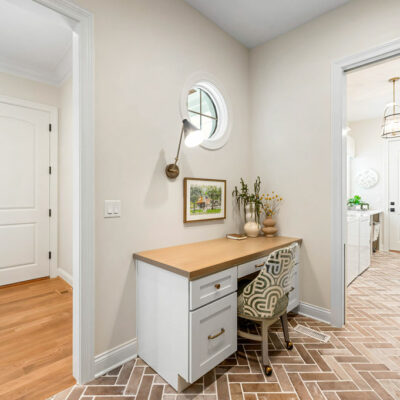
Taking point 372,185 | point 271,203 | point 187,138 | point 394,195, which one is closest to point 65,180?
point 187,138

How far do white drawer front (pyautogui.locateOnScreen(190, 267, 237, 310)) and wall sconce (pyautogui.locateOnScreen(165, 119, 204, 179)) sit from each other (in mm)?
932

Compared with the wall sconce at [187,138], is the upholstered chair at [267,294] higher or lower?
lower

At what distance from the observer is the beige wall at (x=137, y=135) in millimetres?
1789

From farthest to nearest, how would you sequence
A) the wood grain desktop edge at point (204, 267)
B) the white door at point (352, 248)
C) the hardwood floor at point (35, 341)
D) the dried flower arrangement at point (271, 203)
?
the white door at point (352, 248) → the dried flower arrangement at point (271, 203) → the hardwood floor at point (35, 341) → the wood grain desktop edge at point (204, 267)

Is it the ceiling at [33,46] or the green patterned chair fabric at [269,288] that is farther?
the ceiling at [33,46]

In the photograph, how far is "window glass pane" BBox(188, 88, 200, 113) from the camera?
8.36 ft

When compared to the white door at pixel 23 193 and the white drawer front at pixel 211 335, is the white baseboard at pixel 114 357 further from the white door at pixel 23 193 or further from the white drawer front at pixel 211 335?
the white door at pixel 23 193

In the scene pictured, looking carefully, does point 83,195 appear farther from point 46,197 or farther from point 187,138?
point 46,197

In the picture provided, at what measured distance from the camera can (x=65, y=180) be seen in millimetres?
3504

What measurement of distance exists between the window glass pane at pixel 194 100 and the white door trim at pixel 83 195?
41.2 inches

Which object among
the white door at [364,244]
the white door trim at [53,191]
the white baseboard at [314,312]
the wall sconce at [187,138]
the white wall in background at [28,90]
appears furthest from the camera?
the white door at [364,244]

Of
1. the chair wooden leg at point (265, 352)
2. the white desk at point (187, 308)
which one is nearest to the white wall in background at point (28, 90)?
the white desk at point (187, 308)

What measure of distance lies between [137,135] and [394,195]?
223 inches

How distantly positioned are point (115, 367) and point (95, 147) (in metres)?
1.56
